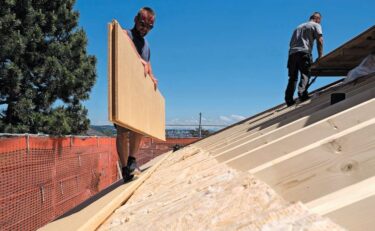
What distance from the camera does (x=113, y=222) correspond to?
2.16 metres

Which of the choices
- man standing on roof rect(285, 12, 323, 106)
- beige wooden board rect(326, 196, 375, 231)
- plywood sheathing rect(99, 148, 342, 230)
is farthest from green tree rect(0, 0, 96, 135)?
beige wooden board rect(326, 196, 375, 231)

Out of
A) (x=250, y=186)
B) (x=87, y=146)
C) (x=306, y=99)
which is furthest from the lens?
(x=87, y=146)

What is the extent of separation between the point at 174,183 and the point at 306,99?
4.71 m

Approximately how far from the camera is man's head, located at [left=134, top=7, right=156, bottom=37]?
12.4 ft

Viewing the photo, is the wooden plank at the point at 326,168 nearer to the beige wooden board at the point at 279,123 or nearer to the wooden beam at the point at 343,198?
the wooden beam at the point at 343,198

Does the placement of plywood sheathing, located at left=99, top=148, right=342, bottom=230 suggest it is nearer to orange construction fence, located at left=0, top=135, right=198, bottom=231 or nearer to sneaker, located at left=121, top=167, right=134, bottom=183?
sneaker, located at left=121, top=167, right=134, bottom=183

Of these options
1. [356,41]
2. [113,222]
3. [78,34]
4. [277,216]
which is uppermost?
[78,34]

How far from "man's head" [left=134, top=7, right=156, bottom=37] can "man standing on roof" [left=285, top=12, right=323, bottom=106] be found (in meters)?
3.91

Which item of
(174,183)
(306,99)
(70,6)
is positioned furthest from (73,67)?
(174,183)

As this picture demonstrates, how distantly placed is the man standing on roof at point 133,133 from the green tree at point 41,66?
32.1 feet

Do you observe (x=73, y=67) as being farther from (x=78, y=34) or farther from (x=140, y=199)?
(x=140, y=199)

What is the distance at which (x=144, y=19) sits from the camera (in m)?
3.77

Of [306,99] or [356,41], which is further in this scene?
[306,99]

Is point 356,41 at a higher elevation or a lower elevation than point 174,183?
higher
